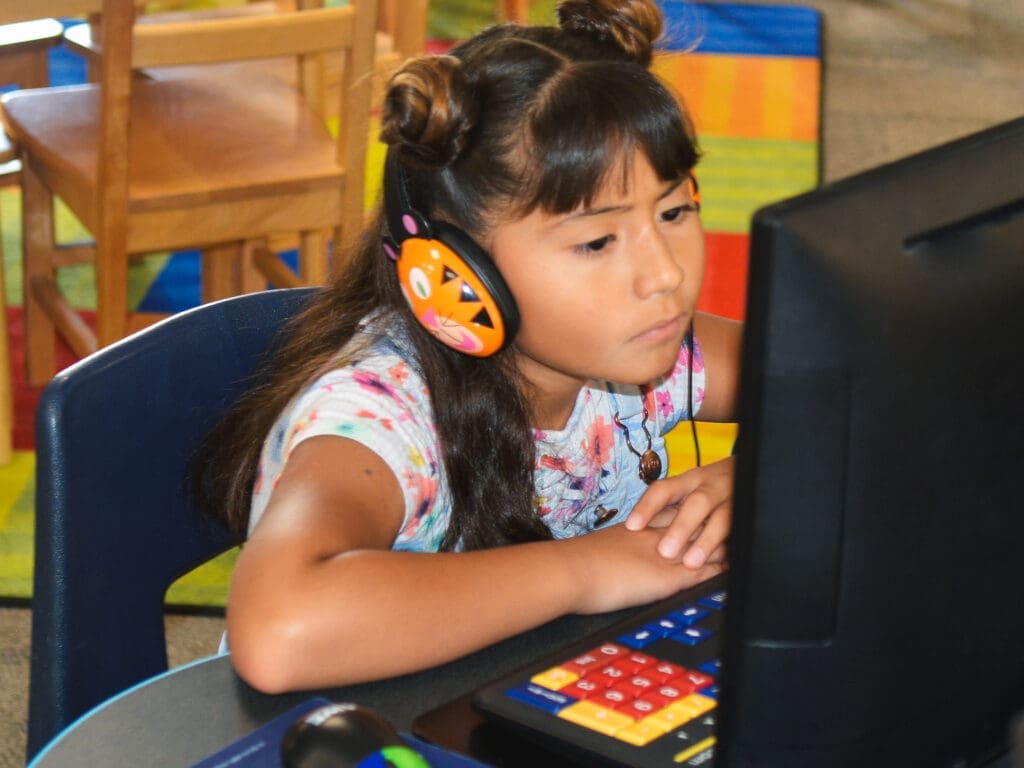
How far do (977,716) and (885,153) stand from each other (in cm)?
337

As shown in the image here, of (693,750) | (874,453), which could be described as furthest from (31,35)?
(874,453)

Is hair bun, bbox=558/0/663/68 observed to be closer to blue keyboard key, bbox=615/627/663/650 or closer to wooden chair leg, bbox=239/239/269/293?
blue keyboard key, bbox=615/627/663/650

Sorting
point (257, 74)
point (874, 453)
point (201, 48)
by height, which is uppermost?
point (874, 453)

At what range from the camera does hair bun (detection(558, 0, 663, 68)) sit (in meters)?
1.12

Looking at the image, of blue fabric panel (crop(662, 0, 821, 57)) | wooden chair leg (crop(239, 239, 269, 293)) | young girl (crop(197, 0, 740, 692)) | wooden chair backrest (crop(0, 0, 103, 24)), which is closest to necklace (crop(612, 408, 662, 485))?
young girl (crop(197, 0, 740, 692))

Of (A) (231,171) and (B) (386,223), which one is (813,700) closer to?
(B) (386,223)

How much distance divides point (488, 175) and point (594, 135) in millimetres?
83

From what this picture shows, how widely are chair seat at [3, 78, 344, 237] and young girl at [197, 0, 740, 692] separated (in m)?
1.20

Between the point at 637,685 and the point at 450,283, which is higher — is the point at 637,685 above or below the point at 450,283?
below

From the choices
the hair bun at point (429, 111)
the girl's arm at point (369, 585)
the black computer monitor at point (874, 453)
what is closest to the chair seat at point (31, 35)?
the hair bun at point (429, 111)

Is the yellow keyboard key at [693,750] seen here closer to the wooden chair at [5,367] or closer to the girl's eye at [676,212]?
the girl's eye at [676,212]

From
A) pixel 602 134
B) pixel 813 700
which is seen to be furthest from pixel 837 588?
pixel 602 134

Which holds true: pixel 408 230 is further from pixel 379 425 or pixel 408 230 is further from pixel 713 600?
pixel 713 600

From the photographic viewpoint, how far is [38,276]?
8.98 ft
